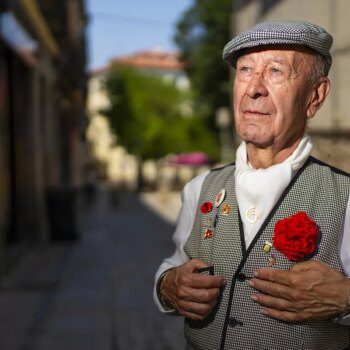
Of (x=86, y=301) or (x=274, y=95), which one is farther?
(x=86, y=301)

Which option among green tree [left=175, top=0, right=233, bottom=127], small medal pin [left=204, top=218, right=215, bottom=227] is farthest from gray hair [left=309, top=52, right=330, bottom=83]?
green tree [left=175, top=0, right=233, bottom=127]

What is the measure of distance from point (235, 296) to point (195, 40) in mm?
37891

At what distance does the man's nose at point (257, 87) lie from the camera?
2168mm

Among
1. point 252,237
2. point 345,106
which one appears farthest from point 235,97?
point 345,106

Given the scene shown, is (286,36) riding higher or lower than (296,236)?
higher

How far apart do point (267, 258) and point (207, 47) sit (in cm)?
3561

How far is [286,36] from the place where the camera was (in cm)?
210

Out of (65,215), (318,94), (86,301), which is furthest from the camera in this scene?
(65,215)

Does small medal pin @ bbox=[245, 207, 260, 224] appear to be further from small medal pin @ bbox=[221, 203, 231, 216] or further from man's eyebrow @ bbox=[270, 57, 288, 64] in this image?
man's eyebrow @ bbox=[270, 57, 288, 64]

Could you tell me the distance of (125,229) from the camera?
58.0 ft

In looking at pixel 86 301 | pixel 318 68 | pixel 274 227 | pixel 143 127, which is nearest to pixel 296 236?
pixel 274 227

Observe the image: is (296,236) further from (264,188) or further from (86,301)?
(86,301)

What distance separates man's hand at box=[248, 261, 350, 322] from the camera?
203 cm

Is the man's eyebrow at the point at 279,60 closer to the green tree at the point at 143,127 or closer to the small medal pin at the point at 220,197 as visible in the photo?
the small medal pin at the point at 220,197
